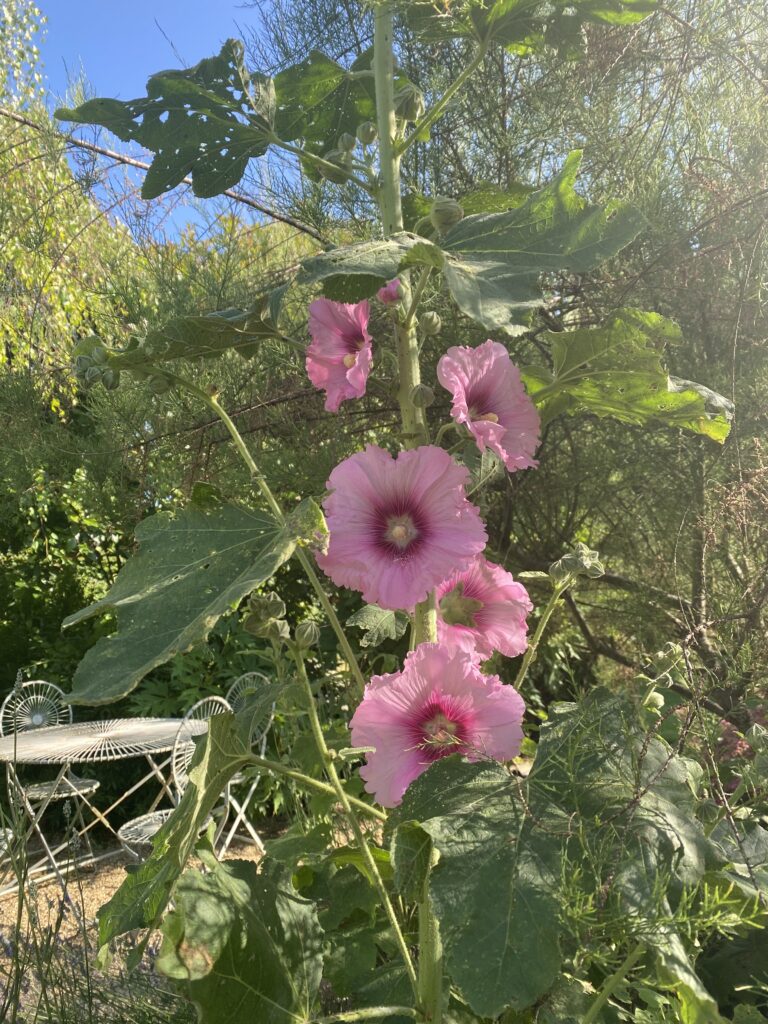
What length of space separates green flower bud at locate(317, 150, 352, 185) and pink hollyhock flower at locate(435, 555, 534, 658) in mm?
443

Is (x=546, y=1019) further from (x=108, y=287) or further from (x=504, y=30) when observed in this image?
(x=108, y=287)

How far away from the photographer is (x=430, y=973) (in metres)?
0.75

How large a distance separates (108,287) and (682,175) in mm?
1906

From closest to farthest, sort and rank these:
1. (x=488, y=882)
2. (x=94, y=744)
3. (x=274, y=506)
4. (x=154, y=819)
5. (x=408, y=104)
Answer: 1. (x=488, y=882)
2. (x=274, y=506)
3. (x=408, y=104)
4. (x=94, y=744)
5. (x=154, y=819)

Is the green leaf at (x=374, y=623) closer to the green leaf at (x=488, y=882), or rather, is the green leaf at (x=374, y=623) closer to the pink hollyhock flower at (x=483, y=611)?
the pink hollyhock flower at (x=483, y=611)

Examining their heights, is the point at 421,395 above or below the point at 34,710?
above

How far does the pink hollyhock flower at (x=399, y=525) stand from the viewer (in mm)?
711

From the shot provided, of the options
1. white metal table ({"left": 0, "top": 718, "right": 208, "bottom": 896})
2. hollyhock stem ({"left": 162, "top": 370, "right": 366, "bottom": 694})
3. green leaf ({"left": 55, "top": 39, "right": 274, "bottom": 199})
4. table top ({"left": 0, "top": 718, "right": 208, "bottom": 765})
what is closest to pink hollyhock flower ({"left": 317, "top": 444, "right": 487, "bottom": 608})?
hollyhock stem ({"left": 162, "top": 370, "right": 366, "bottom": 694})

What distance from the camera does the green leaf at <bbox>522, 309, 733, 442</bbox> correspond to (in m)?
0.80

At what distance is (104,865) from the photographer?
11.6 ft

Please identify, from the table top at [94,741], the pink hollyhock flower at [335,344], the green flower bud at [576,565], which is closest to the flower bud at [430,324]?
the pink hollyhock flower at [335,344]

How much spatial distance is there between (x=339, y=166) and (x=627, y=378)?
40 centimetres

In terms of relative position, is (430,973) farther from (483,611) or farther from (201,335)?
(201,335)

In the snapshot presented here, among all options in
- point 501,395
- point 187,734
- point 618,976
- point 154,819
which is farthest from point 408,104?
point 154,819
